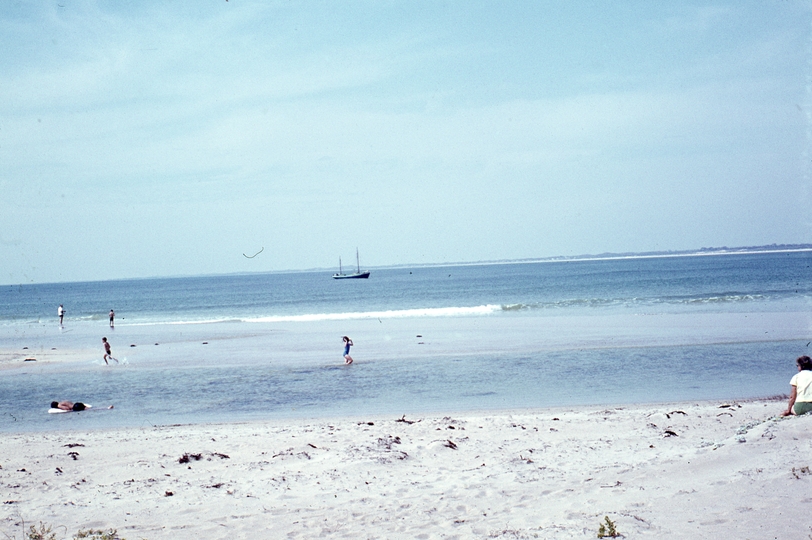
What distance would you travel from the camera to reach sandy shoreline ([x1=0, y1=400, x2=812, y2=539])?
20.9 feet

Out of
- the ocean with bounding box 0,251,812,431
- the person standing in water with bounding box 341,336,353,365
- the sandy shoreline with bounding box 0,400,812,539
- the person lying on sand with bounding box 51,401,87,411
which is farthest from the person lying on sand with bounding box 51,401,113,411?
the person standing in water with bounding box 341,336,353,365

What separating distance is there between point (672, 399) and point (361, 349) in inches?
619

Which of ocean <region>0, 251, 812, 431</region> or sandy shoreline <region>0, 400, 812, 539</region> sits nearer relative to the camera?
sandy shoreline <region>0, 400, 812, 539</region>

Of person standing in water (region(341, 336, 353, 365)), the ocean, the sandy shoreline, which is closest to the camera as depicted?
the sandy shoreline

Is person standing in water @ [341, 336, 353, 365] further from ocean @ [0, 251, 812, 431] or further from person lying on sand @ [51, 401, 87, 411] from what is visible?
person lying on sand @ [51, 401, 87, 411]

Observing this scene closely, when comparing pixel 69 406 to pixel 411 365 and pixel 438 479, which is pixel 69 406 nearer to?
pixel 411 365

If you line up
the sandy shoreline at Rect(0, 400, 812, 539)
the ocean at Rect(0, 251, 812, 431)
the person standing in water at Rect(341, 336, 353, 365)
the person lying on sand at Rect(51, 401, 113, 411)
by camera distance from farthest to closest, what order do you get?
1. the person standing in water at Rect(341, 336, 353, 365)
2. the person lying on sand at Rect(51, 401, 113, 411)
3. the ocean at Rect(0, 251, 812, 431)
4. the sandy shoreline at Rect(0, 400, 812, 539)

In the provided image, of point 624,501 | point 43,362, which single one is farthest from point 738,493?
point 43,362

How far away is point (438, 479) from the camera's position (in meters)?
8.66

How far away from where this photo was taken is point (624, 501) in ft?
22.2

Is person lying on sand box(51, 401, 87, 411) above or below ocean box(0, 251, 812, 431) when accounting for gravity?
above

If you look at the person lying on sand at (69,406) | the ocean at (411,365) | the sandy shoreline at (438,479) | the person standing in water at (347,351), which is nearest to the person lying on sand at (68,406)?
the person lying on sand at (69,406)

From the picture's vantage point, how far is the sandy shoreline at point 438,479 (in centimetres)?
636

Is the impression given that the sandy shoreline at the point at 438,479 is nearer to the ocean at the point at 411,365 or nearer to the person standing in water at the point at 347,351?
the ocean at the point at 411,365
